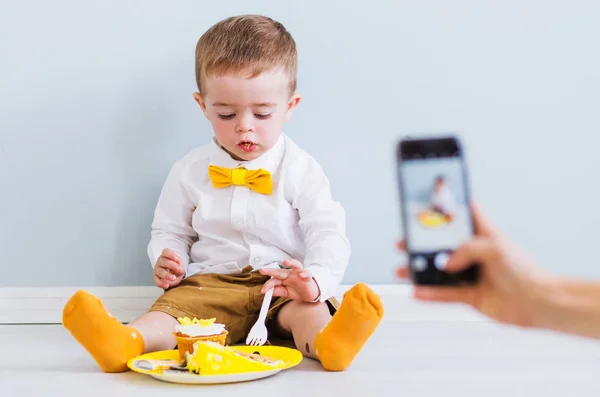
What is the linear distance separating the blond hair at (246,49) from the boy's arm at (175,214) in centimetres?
21

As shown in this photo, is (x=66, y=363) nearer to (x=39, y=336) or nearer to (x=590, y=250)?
(x=39, y=336)

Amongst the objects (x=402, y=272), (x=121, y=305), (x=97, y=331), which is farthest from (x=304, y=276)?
(x=402, y=272)

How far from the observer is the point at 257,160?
156cm

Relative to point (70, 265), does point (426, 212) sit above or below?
above

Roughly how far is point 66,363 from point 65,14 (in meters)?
0.78

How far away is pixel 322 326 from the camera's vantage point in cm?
133

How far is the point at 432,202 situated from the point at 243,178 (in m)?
0.88

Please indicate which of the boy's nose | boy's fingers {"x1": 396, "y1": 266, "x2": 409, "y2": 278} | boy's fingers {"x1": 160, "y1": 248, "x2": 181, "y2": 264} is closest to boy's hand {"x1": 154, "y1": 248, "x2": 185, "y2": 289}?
boy's fingers {"x1": 160, "y1": 248, "x2": 181, "y2": 264}

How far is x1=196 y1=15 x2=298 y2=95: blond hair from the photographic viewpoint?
4.85ft

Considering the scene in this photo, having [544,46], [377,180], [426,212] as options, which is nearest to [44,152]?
[377,180]

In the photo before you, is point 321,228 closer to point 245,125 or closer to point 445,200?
point 245,125

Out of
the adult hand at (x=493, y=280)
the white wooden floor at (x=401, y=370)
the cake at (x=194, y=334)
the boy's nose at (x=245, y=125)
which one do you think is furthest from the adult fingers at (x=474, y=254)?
the boy's nose at (x=245, y=125)

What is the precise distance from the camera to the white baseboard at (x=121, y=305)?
171cm

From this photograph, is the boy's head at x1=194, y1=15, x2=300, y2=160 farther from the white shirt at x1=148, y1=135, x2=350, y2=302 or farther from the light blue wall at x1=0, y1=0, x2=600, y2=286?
the light blue wall at x1=0, y1=0, x2=600, y2=286
